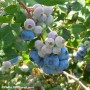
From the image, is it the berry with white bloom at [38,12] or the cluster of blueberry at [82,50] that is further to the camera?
the cluster of blueberry at [82,50]

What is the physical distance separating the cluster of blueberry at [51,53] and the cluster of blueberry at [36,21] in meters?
0.06

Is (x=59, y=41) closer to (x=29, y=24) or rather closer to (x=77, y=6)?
(x=29, y=24)

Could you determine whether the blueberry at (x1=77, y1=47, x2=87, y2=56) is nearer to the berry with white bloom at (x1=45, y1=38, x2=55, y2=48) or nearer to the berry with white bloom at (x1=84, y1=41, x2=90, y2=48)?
the berry with white bloom at (x1=84, y1=41, x2=90, y2=48)

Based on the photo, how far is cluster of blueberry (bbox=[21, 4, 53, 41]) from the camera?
151 centimetres

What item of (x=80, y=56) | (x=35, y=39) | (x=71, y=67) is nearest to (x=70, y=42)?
(x=80, y=56)

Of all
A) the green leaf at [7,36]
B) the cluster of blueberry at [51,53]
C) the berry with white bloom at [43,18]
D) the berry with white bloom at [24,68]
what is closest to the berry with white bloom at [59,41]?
the cluster of blueberry at [51,53]

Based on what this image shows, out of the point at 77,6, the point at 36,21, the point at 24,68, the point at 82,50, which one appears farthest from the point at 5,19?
the point at 24,68

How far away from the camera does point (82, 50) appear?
2.43 metres

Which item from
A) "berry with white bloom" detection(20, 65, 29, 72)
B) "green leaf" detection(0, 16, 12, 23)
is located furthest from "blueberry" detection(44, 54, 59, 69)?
"berry with white bloom" detection(20, 65, 29, 72)

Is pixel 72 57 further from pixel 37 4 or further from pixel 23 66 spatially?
pixel 37 4

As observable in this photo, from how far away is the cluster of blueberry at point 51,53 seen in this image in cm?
152

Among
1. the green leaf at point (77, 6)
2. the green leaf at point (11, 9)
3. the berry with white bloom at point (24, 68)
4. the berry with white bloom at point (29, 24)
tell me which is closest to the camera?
the berry with white bloom at point (29, 24)

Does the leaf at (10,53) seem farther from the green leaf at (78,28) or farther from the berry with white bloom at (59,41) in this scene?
the green leaf at (78,28)

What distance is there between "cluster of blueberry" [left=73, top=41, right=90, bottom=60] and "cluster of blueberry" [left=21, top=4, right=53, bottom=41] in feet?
2.65
